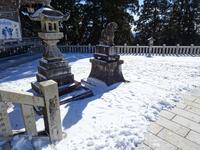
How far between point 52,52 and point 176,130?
3544 mm

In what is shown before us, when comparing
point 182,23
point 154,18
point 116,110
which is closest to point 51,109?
point 116,110

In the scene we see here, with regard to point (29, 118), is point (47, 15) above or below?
above

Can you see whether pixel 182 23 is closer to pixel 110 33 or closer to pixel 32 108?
pixel 110 33

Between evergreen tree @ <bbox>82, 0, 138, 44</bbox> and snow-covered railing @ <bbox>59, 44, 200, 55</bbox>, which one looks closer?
snow-covered railing @ <bbox>59, 44, 200, 55</bbox>

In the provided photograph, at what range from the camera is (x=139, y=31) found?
21.3 metres

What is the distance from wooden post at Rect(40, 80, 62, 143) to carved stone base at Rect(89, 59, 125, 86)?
10.2 feet

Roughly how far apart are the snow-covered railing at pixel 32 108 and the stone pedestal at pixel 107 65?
3110 millimetres

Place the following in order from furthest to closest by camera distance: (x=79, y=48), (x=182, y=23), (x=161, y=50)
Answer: (x=182, y=23) < (x=79, y=48) < (x=161, y=50)

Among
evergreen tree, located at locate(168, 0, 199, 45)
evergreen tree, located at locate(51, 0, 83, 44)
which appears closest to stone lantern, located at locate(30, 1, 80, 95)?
evergreen tree, located at locate(51, 0, 83, 44)

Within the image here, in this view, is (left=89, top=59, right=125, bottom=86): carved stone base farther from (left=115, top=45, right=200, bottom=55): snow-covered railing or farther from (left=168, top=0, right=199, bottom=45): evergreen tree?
(left=168, top=0, right=199, bottom=45): evergreen tree

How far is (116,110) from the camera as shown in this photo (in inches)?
154

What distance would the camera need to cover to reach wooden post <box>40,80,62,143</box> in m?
2.37

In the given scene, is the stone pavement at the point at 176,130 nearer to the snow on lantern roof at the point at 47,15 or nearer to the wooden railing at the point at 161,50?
the snow on lantern roof at the point at 47,15

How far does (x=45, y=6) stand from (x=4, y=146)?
3.67m
